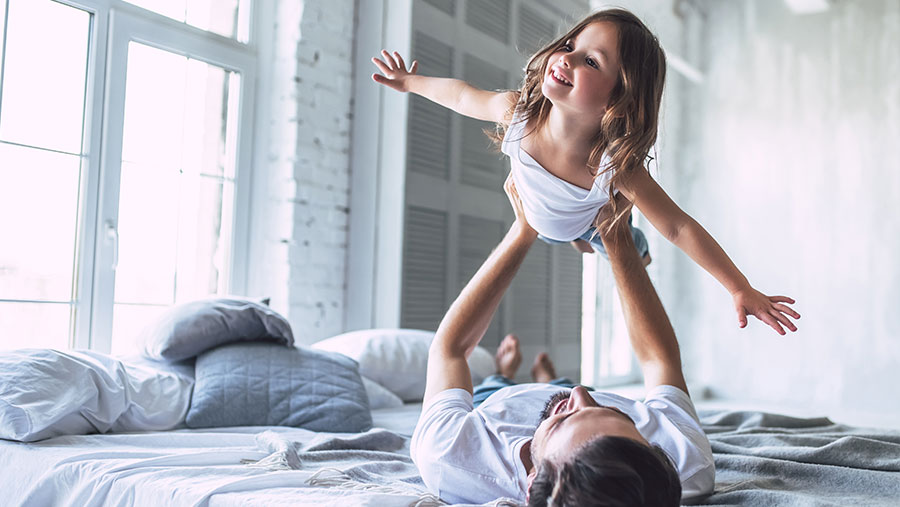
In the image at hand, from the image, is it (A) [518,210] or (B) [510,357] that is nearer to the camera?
(A) [518,210]

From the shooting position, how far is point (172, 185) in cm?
302

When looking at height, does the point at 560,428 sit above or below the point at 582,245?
below

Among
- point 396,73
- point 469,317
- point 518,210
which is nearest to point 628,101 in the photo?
point 518,210

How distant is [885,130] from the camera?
4.13 meters

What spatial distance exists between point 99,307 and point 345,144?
129 centimetres

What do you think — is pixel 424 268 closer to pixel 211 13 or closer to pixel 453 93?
pixel 211 13

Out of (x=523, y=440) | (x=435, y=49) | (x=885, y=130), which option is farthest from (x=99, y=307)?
(x=885, y=130)

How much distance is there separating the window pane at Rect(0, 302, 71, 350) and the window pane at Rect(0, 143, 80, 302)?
36mm

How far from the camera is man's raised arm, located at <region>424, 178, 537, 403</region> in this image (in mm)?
1545

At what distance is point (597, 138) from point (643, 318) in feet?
1.32

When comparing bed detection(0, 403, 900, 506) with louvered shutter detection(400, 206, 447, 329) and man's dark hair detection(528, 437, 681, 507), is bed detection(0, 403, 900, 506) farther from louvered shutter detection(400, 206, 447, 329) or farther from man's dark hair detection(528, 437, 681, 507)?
louvered shutter detection(400, 206, 447, 329)

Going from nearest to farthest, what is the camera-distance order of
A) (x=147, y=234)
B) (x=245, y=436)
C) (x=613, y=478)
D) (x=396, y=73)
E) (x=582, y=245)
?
(x=613, y=478), (x=245, y=436), (x=396, y=73), (x=582, y=245), (x=147, y=234)

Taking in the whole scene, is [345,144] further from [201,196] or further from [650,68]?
[650,68]

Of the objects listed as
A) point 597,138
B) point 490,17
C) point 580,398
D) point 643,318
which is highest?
point 490,17
